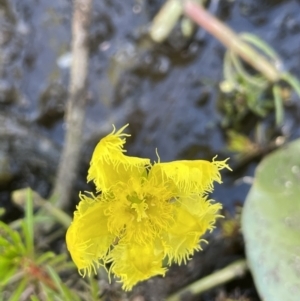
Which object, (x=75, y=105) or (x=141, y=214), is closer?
(x=141, y=214)

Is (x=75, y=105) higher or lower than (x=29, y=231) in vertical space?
higher

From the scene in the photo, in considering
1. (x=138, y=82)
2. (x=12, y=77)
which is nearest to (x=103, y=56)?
(x=138, y=82)

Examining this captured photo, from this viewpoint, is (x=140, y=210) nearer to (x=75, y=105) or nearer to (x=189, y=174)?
(x=189, y=174)

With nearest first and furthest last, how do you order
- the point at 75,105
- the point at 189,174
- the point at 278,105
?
the point at 189,174 → the point at 75,105 → the point at 278,105

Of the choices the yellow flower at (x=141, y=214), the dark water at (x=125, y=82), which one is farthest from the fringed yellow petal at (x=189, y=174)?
the dark water at (x=125, y=82)

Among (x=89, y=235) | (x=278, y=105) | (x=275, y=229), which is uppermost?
(x=89, y=235)

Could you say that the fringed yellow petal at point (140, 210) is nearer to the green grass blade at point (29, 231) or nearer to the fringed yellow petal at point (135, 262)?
the fringed yellow petal at point (135, 262)

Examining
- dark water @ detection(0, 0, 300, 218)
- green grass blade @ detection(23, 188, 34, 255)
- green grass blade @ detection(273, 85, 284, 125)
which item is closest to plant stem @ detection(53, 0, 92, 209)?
dark water @ detection(0, 0, 300, 218)

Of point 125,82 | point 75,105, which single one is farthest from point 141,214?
point 125,82

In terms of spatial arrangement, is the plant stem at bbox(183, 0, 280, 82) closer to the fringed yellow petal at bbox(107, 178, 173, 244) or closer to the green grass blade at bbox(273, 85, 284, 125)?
the green grass blade at bbox(273, 85, 284, 125)
